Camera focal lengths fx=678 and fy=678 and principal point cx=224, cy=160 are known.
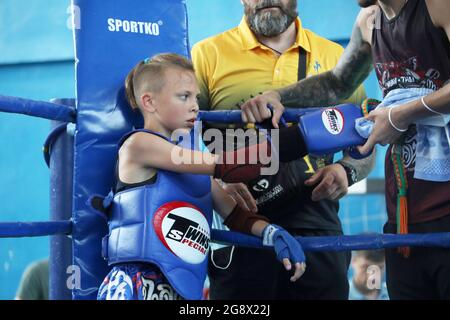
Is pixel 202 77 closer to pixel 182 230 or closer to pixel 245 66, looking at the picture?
pixel 245 66

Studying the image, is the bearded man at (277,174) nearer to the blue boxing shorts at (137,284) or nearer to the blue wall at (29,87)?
the blue boxing shorts at (137,284)

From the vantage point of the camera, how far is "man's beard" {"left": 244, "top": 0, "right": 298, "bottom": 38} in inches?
69.6

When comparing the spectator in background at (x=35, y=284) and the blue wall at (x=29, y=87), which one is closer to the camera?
the spectator in background at (x=35, y=284)

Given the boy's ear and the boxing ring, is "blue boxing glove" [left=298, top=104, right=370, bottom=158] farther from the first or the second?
the boy's ear

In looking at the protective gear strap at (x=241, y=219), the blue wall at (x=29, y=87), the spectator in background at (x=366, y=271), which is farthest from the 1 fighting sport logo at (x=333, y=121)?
the blue wall at (x=29, y=87)

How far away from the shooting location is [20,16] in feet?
14.8

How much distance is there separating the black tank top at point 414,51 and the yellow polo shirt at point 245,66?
44 centimetres

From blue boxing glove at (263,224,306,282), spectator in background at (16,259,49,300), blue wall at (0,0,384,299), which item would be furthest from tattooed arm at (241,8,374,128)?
blue wall at (0,0,384,299)

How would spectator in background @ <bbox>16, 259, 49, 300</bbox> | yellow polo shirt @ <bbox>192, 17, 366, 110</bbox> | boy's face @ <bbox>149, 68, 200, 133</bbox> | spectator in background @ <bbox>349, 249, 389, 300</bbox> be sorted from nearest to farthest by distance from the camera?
boy's face @ <bbox>149, 68, 200, 133</bbox> < yellow polo shirt @ <bbox>192, 17, 366, 110</bbox> < spectator in background @ <bbox>16, 259, 49, 300</bbox> < spectator in background @ <bbox>349, 249, 389, 300</bbox>

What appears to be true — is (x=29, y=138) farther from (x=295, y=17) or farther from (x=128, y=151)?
(x=128, y=151)

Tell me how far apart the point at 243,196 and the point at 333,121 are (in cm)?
34

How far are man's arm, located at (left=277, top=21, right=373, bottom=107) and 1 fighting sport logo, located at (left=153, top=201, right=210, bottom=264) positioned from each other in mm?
455

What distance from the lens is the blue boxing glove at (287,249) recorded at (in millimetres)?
1176

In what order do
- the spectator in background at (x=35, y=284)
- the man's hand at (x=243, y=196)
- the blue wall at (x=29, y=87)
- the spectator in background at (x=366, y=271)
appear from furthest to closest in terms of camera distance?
1. the blue wall at (x=29, y=87)
2. the spectator in background at (x=366, y=271)
3. the spectator in background at (x=35, y=284)
4. the man's hand at (x=243, y=196)
